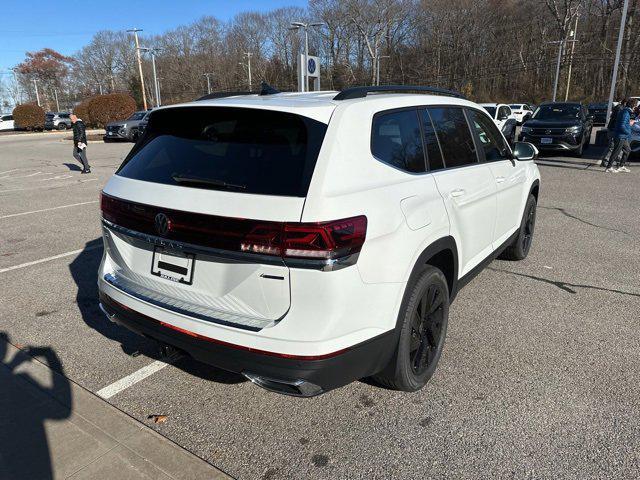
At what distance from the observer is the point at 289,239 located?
2.17 meters

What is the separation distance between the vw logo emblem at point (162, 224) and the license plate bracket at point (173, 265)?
10cm

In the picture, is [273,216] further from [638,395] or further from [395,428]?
[638,395]

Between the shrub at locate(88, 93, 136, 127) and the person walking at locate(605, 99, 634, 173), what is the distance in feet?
105

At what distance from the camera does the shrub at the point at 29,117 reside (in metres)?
42.6

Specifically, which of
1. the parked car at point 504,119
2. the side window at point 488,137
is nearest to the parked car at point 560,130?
the parked car at point 504,119

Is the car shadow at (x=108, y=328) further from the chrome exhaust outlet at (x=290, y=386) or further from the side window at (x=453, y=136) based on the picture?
the side window at (x=453, y=136)

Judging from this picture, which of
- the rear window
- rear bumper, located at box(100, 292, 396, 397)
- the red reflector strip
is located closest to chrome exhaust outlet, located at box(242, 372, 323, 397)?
rear bumper, located at box(100, 292, 396, 397)

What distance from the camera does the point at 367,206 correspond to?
2.34 metres

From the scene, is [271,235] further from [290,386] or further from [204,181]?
[290,386]

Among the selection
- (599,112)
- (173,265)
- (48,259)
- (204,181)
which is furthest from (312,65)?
(599,112)

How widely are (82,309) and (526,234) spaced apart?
187 inches

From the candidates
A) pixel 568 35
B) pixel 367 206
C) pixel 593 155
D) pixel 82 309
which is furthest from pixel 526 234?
pixel 568 35

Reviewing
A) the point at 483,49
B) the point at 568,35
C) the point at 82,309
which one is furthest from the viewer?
the point at 483,49

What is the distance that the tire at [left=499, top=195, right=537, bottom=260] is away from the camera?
17.2 ft
